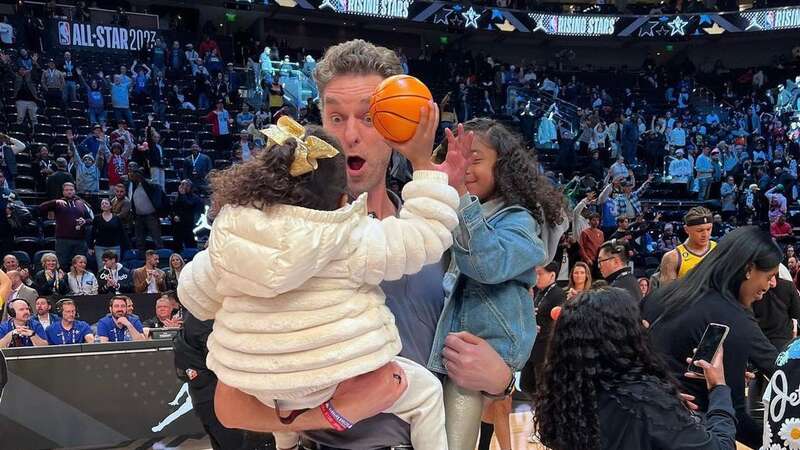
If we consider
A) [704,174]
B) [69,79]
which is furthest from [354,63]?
[704,174]

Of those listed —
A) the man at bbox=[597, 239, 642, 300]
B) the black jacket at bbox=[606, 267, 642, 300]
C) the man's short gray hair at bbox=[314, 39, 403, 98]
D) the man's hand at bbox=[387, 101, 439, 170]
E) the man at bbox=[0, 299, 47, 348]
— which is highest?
the man's short gray hair at bbox=[314, 39, 403, 98]

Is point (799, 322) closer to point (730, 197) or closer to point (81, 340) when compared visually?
point (81, 340)

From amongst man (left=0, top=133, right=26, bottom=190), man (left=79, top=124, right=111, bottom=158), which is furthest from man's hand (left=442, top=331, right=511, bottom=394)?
man (left=79, top=124, right=111, bottom=158)

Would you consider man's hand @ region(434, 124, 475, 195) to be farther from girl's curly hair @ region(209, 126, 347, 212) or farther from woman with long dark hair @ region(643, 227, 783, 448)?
woman with long dark hair @ region(643, 227, 783, 448)

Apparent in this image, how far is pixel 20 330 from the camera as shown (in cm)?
616

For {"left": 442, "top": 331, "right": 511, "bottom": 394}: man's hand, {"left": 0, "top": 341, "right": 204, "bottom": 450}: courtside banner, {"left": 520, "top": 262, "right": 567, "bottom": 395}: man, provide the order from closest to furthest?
{"left": 442, "top": 331, "right": 511, "bottom": 394}: man's hand < {"left": 0, "top": 341, "right": 204, "bottom": 450}: courtside banner < {"left": 520, "top": 262, "right": 567, "bottom": 395}: man

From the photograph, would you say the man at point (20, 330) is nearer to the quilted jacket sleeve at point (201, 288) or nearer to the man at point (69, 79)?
the quilted jacket sleeve at point (201, 288)

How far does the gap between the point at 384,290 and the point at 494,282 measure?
0.74 feet

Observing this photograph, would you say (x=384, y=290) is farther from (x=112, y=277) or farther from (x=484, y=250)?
(x=112, y=277)

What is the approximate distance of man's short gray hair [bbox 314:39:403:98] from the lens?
1.74m

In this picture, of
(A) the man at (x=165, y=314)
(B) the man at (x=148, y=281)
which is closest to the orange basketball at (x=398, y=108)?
(A) the man at (x=165, y=314)

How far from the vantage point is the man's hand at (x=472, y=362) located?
160cm

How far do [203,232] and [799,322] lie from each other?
771 centimetres

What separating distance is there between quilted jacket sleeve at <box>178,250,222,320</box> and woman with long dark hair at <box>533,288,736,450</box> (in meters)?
1.32
